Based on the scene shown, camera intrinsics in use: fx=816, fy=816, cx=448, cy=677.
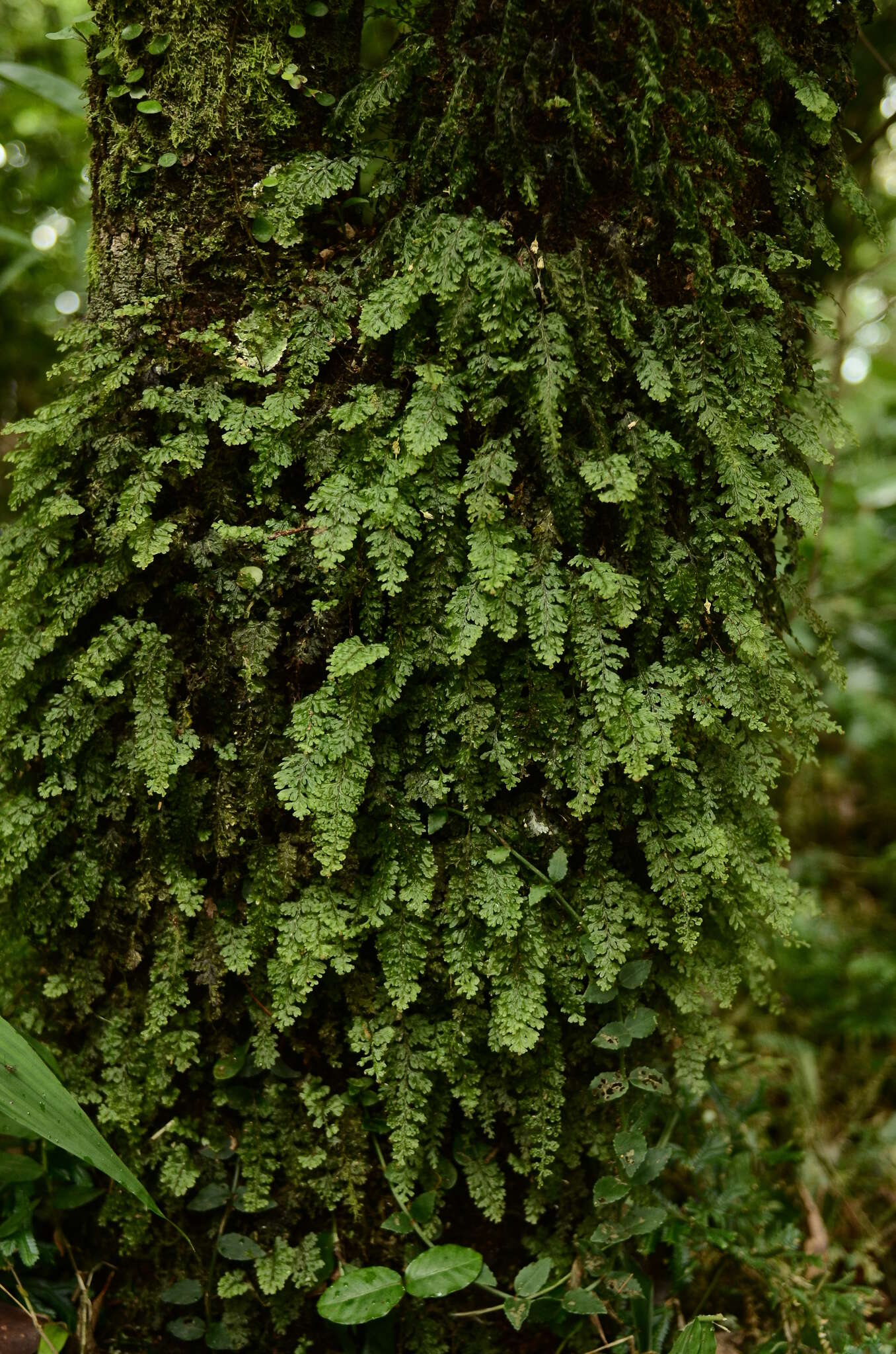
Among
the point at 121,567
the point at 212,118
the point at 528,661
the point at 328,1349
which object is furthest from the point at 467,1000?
the point at 212,118

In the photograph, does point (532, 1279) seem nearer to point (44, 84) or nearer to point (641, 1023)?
point (641, 1023)

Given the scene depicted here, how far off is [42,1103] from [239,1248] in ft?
1.75

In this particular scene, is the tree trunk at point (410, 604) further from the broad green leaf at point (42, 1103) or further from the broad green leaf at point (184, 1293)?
the broad green leaf at point (42, 1103)

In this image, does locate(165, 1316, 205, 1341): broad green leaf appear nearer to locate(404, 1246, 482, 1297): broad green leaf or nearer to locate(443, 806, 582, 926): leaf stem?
locate(404, 1246, 482, 1297): broad green leaf

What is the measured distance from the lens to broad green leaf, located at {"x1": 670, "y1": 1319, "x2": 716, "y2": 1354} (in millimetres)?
1411

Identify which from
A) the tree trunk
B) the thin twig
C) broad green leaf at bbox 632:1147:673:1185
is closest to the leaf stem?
the tree trunk

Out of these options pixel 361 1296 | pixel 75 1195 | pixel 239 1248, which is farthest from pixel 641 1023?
pixel 75 1195

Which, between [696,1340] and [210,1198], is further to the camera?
[210,1198]

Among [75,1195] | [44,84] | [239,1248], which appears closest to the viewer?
[239,1248]

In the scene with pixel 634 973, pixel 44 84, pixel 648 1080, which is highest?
pixel 44 84

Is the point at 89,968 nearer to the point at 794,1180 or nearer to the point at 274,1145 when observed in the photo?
the point at 274,1145

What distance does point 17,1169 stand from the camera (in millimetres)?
1660

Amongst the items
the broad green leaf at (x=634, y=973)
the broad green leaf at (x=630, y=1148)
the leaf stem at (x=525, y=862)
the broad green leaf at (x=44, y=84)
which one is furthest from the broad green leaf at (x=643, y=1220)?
the broad green leaf at (x=44, y=84)

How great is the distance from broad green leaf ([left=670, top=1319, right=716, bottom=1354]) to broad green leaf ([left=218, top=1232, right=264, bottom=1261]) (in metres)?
0.79
